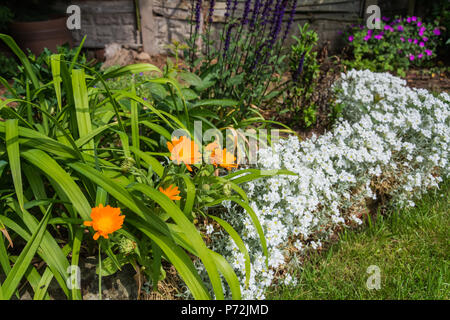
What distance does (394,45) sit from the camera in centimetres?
432

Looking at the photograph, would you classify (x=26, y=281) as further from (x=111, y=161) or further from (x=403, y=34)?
(x=403, y=34)

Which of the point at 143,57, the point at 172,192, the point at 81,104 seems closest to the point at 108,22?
the point at 143,57

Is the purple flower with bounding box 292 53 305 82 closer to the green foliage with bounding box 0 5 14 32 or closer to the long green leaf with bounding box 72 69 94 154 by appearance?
the long green leaf with bounding box 72 69 94 154

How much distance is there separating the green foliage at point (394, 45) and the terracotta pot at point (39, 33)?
148 inches

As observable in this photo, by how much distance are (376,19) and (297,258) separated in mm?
3725

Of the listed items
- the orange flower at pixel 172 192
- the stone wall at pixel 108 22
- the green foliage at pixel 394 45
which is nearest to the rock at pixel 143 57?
the stone wall at pixel 108 22

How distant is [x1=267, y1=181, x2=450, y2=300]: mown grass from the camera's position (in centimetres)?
172

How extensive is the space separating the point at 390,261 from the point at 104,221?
156 cm

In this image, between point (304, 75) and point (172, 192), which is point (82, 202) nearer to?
point (172, 192)

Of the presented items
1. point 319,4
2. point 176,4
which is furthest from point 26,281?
point 319,4

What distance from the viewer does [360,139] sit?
2354 millimetres

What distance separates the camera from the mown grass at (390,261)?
172cm

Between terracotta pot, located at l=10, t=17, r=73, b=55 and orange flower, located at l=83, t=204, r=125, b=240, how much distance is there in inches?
168

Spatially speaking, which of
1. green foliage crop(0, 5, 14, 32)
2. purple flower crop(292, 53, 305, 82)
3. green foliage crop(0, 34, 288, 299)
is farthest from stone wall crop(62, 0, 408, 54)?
green foliage crop(0, 34, 288, 299)
